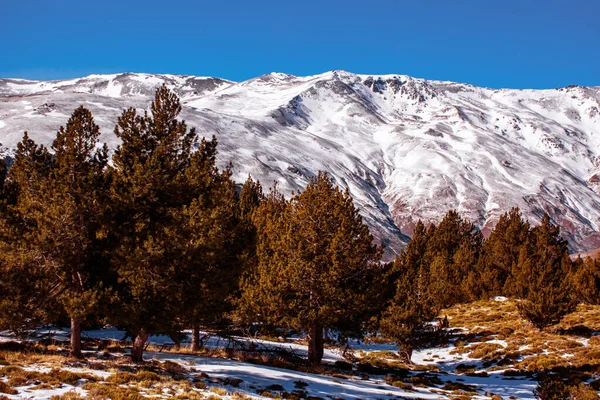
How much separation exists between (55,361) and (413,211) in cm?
18430

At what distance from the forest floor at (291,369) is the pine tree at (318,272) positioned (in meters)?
2.69

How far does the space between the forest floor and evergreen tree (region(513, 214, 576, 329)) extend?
6.21ft

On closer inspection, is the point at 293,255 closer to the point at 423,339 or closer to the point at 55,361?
the point at 55,361

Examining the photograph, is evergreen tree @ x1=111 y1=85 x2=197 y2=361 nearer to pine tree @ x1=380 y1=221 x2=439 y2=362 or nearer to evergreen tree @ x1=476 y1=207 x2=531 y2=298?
pine tree @ x1=380 y1=221 x2=439 y2=362

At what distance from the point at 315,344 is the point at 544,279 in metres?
32.7

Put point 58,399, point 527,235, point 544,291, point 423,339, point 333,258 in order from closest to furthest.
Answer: point 58,399
point 333,258
point 423,339
point 544,291
point 527,235

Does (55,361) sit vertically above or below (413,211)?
below

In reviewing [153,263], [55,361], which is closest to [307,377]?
[153,263]

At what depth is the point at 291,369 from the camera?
71.6 feet

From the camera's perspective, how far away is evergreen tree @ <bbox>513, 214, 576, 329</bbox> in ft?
118

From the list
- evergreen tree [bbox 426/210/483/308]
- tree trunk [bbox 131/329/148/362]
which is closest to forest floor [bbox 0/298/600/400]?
tree trunk [bbox 131/329/148/362]

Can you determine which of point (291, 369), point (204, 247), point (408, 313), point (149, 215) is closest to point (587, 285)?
point (408, 313)

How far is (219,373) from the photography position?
1773 centimetres

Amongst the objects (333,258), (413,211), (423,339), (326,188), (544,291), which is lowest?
(423,339)
